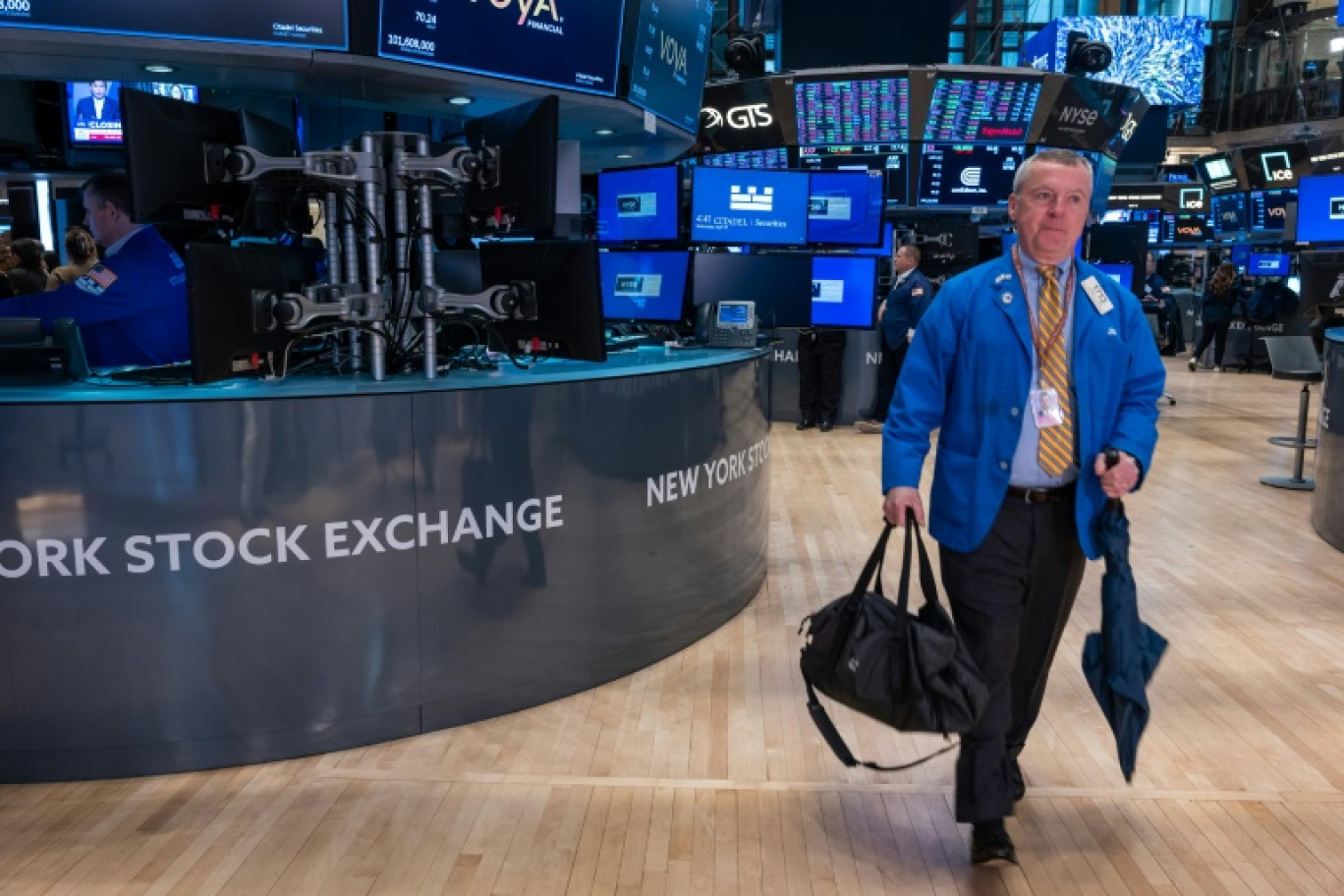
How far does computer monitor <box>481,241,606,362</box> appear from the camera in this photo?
3473 millimetres

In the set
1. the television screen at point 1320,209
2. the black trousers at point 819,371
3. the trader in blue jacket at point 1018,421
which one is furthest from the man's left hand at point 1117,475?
the television screen at point 1320,209

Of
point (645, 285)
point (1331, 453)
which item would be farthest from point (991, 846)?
point (645, 285)

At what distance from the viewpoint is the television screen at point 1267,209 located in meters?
15.4

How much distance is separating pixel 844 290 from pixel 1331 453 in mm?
3934

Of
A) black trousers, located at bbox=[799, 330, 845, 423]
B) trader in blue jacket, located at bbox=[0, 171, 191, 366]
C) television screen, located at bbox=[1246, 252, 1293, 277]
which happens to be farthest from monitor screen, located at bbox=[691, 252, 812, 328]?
television screen, located at bbox=[1246, 252, 1293, 277]

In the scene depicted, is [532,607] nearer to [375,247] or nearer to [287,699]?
[287,699]

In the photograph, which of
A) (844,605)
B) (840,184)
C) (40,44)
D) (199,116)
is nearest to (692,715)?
(844,605)

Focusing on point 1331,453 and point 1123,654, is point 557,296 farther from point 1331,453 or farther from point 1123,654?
point 1331,453

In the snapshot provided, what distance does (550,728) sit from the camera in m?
3.38

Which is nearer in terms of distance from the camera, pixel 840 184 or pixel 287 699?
pixel 287 699

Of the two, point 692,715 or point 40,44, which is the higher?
point 40,44

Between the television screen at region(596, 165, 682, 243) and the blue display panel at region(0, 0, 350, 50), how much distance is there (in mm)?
3517

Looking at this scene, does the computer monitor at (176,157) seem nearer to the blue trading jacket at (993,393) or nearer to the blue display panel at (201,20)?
the blue display panel at (201,20)

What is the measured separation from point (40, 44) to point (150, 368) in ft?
3.22
